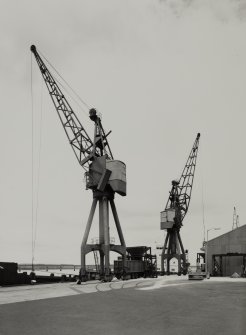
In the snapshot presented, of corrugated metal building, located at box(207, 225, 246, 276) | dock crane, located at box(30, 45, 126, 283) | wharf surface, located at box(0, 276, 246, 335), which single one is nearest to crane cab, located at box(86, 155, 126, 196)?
dock crane, located at box(30, 45, 126, 283)

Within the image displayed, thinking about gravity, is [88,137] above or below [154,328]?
above

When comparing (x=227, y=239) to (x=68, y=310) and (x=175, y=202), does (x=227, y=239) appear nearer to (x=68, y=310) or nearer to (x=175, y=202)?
(x=175, y=202)

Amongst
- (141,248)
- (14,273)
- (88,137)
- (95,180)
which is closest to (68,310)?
(14,273)

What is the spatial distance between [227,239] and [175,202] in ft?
66.9

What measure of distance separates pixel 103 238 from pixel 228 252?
28797 millimetres

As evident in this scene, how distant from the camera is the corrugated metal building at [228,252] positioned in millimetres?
70562

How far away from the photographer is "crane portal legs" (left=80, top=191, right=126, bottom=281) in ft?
170

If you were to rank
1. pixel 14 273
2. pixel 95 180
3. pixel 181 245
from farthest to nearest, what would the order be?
1. pixel 181 245
2. pixel 95 180
3. pixel 14 273

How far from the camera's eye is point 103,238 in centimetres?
5453

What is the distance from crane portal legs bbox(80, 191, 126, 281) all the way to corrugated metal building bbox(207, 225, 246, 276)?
23.4 metres

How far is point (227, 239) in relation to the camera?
72.7m

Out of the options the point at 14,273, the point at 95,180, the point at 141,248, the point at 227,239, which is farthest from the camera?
the point at 227,239

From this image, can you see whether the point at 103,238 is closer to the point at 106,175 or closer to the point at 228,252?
the point at 106,175

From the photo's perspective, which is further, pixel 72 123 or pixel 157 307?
pixel 72 123
